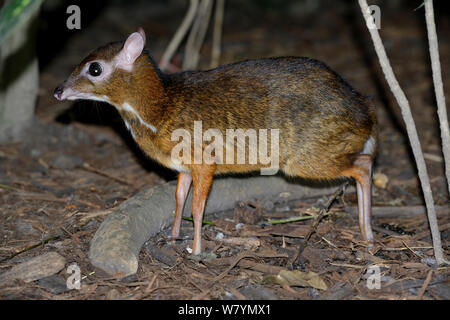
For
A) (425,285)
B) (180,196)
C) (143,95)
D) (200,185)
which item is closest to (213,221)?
(180,196)

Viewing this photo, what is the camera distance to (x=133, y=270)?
3799 millimetres

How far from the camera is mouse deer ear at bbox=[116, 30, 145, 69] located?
4.45 meters

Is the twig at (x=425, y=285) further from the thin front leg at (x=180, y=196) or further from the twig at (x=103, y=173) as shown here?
the twig at (x=103, y=173)

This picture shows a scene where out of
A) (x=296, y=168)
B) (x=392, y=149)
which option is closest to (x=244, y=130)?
(x=296, y=168)

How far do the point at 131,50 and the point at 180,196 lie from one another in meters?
1.25

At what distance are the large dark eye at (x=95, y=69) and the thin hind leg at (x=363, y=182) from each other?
7.01 feet

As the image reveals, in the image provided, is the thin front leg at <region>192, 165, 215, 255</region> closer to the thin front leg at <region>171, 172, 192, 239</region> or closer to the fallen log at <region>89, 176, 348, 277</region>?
the thin front leg at <region>171, 172, 192, 239</region>

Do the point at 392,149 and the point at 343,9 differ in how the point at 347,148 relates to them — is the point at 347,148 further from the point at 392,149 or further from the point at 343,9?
the point at 343,9

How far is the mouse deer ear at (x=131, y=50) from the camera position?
175 inches

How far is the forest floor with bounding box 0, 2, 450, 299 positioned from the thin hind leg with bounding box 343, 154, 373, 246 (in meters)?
0.17

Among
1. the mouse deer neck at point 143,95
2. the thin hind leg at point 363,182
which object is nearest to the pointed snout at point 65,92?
the mouse deer neck at point 143,95

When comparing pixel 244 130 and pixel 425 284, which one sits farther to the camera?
pixel 244 130

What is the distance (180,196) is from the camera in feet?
15.5
